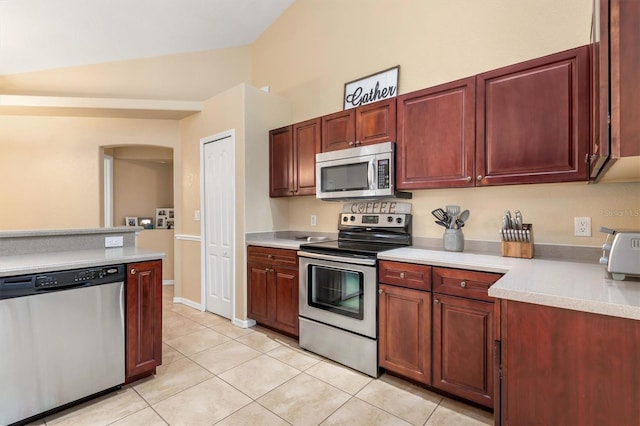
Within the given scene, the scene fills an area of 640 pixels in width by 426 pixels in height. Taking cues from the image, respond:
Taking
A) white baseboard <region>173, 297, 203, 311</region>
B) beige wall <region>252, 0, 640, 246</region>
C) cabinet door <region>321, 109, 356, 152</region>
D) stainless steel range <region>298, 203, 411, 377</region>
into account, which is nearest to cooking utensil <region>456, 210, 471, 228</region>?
beige wall <region>252, 0, 640, 246</region>

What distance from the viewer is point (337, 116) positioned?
3016 mm

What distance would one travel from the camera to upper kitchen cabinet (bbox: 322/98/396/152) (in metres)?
2.63

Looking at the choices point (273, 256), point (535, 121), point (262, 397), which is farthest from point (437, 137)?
point (262, 397)

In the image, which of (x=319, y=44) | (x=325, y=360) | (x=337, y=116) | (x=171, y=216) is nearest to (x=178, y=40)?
(x=319, y=44)

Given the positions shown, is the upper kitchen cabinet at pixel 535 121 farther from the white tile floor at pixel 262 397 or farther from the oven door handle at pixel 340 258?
the white tile floor at pixel 262 397

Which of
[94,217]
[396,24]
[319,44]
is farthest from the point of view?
[94,217]

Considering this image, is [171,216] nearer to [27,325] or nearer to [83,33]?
[83,33]

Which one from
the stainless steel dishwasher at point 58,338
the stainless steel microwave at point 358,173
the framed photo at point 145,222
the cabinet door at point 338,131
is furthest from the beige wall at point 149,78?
the stainless steel dishwasher at point 58,338

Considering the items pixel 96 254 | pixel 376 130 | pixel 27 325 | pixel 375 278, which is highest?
pixel 376 130

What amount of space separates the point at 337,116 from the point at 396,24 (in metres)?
1.01

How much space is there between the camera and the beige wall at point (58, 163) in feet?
14.3

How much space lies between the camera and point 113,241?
2631mm

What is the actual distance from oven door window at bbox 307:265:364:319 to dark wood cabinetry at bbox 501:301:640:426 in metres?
1.22

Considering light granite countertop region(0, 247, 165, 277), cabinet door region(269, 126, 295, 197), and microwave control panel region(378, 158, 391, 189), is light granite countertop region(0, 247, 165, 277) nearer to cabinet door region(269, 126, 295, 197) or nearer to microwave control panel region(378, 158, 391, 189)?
cabinet door region(269, 126, 295, 197)
